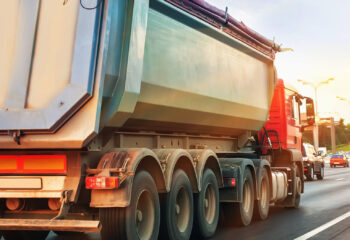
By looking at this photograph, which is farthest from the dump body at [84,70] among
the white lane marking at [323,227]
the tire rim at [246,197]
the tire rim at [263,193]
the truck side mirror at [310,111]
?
the truck side mirror at [310,111]

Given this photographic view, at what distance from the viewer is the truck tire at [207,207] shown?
8430mm

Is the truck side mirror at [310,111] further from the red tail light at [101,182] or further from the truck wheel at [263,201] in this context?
the red tail light at [101,182]

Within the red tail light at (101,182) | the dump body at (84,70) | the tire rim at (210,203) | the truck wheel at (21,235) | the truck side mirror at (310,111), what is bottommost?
the truck wheel at (21,235)

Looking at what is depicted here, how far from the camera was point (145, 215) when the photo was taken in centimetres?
684

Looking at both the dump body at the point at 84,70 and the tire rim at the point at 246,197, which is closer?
the dump body at the point at 84,70

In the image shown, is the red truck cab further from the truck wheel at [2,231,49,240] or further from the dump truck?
the truck wheel at [2,231,49,240]

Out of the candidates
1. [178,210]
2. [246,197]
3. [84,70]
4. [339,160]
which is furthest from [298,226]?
[339,160]

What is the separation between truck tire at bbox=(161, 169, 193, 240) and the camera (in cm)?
738

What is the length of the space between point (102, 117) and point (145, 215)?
1271mm

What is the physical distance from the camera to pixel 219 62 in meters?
9.66

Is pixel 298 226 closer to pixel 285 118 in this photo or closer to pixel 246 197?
pixel 246 197

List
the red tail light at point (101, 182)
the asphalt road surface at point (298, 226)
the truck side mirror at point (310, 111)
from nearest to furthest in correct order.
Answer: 1. the red tail light at point (101, 182)
2. the asphalt road surface at point (298, 226)
3. the truck side mirror at point (310, 111)

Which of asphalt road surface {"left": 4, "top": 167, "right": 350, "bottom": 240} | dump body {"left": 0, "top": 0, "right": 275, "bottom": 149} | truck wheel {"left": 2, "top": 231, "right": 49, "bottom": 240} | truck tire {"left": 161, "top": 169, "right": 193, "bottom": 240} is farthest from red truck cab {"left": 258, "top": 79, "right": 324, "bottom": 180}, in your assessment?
truck wheel {"left": 2, "top": 231, "right": 49, "bottom": 240}

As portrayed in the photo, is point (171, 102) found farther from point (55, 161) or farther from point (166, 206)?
point (55, 161)
